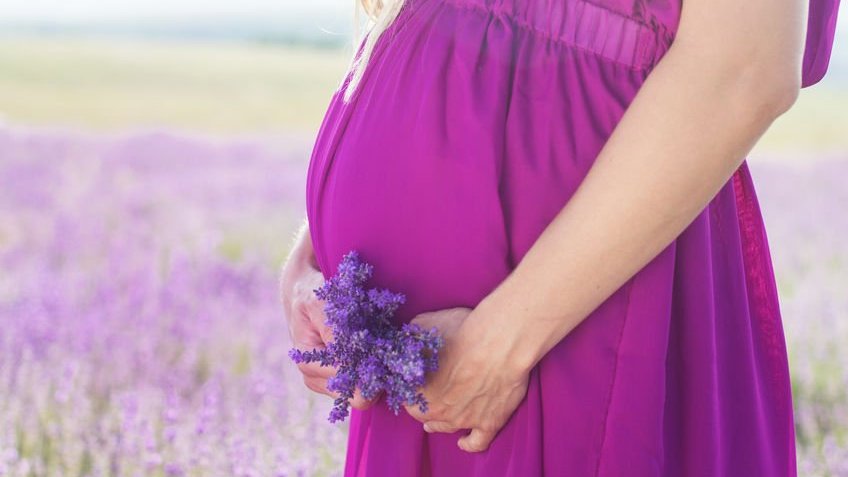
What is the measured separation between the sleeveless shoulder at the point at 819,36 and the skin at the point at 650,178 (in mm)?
261

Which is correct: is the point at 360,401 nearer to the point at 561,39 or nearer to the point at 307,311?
the point at 307,311

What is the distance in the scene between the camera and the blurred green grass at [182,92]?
34.1ft

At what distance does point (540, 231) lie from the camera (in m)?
1.35

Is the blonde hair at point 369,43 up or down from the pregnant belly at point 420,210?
up

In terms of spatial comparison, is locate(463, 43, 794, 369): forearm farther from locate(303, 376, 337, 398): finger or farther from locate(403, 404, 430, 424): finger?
locate(303, 376, 337, 398): finger

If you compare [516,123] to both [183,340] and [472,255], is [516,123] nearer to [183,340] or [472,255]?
[472,255]

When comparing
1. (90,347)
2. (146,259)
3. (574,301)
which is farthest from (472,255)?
(146,259)

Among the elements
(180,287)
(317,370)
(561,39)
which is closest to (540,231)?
(561,39)

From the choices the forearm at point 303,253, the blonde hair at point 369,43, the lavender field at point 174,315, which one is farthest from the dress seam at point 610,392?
the lavender field at point 174,315

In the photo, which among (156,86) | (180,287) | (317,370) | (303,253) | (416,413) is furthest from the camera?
(156,86)

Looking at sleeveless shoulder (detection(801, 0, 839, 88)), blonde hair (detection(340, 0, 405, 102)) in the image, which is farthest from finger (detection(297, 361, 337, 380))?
sleeveless shoulder (detection(801, 0, 839, 88))

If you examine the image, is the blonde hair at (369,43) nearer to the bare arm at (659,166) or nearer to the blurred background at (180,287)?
the blurred background at (180,287)

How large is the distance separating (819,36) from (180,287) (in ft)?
12.1

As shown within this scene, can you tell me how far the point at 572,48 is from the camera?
1.39 metres
